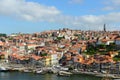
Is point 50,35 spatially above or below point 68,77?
above

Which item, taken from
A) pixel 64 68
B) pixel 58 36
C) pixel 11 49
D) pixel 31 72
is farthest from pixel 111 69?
pixel 58 36

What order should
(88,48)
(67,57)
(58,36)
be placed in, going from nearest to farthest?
(67,57) → (88,48) → (58,36)

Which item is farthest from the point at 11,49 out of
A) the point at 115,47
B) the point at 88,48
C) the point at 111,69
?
the point at 111,69

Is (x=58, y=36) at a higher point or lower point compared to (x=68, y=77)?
higher

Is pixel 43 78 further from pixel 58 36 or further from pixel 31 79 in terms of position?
pixel 58 36

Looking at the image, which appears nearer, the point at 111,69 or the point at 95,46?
the point at 111,69

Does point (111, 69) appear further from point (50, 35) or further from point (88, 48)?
point (50, 35)

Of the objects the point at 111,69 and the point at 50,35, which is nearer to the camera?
the point at 111,69

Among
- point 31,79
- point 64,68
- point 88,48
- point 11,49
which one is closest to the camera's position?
point 31,79

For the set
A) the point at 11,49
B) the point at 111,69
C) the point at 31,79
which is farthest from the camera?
the point at 11,49
